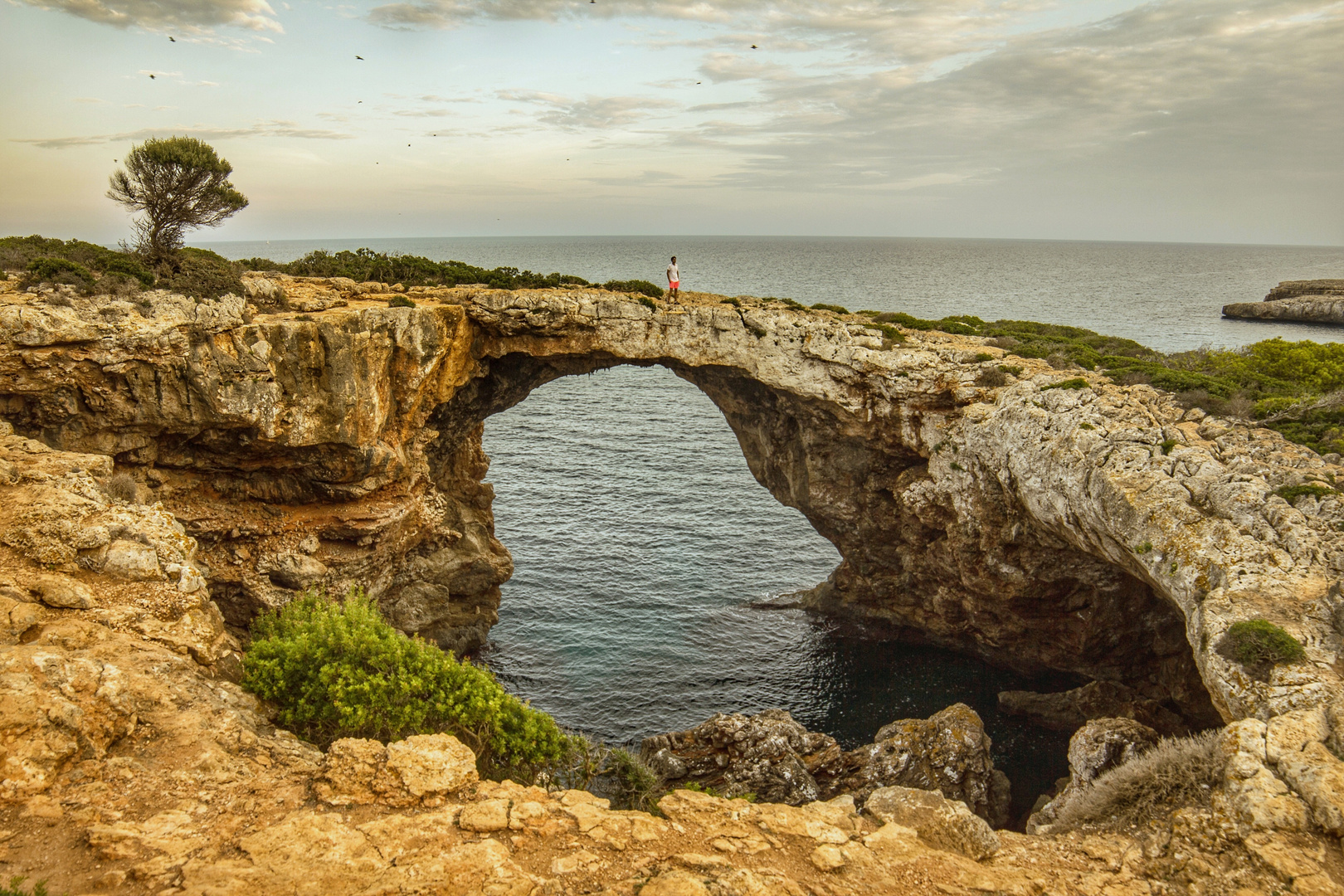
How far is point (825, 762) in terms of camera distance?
83.6 ft

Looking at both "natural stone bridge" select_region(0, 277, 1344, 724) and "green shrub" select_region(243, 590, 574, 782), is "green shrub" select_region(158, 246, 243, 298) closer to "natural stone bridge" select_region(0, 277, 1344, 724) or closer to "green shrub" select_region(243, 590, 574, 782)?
"natural stone bridge" select_region(0, 277, 1344, 724)

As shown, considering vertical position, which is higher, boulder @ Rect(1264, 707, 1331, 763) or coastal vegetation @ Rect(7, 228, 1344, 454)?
coastal vegetation @ Rect(7, 228, 1344, 454)

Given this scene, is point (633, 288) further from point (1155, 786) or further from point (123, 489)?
point (1155, 786)

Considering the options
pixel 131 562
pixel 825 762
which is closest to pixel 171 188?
pixel 131 562

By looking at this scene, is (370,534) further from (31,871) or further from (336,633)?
(31,871)

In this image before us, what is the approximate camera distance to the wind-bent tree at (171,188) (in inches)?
1128

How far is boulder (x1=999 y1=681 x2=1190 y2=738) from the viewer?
A: 87.3 feet

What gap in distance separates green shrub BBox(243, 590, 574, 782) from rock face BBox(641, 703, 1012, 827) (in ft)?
22.2

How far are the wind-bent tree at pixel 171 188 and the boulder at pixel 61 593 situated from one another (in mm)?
17589

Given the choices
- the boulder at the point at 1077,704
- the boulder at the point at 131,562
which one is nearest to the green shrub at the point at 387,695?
the boulder at the point at 131,562

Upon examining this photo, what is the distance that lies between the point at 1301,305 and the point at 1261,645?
4716 inches

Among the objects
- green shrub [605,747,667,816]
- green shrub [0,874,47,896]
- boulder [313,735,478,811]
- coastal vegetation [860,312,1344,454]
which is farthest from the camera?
coastal vegetation [860,312,1344,454]

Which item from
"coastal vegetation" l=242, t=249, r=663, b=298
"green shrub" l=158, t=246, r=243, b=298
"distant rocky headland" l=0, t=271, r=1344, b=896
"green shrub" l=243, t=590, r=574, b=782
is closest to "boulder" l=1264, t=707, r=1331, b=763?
"distant rocky headland" l=0, t=271, r=1344, b=896

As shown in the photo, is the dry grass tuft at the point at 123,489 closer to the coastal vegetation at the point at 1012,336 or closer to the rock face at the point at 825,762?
the coastal vegetation at the point at 1012,336
